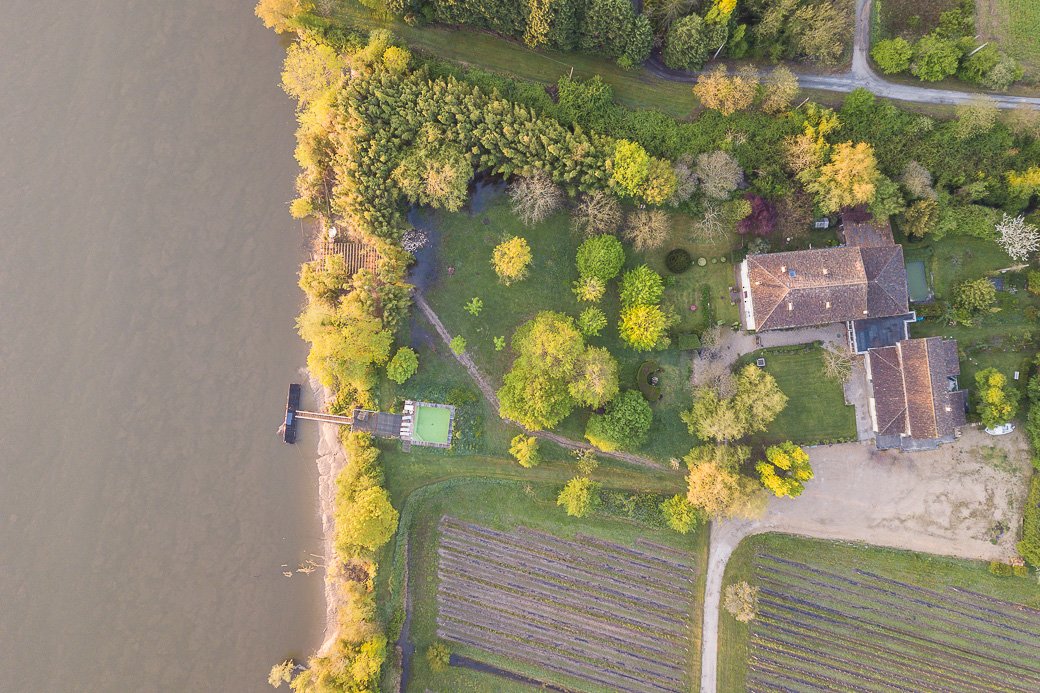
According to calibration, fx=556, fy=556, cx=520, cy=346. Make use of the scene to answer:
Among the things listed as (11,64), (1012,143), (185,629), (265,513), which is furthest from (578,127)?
(185,629)

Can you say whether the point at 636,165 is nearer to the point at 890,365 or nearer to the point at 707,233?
the point at 707,233

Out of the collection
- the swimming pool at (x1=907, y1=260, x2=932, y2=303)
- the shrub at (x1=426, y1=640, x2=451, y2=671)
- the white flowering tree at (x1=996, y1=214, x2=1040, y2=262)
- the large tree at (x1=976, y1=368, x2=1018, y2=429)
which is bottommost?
the shrub at (x1=426, y1=640, x2=451, y2=671)

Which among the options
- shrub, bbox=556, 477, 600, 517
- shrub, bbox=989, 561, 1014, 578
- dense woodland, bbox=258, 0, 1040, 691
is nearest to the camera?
dense woodland, bbox=258, 0, 1040, 691

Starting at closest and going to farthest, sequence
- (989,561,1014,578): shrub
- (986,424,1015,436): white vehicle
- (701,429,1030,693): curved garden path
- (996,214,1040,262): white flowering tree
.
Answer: (996,214,1040,262): white flowering tree
(986,424,1015,436): white vehicle
(989,561,1014,578): shrub
(701,429,1030,693): curved garden path

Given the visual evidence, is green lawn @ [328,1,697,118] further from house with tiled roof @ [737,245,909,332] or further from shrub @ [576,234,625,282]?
house with tiled roof @ [737,245,909,332]

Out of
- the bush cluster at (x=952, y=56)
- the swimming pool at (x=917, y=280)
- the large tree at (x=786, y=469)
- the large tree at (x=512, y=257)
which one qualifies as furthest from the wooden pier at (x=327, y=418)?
the bush cluster at (x=952, y=56)

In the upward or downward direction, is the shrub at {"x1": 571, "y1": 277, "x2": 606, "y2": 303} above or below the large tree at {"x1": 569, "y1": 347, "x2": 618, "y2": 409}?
above

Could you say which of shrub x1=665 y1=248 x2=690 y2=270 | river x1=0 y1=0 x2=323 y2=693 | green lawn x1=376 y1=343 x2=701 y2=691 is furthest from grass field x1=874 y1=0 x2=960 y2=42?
river x1=0 y1=0 x2=323 y2=693

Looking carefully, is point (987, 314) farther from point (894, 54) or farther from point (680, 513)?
point (680, 513)
